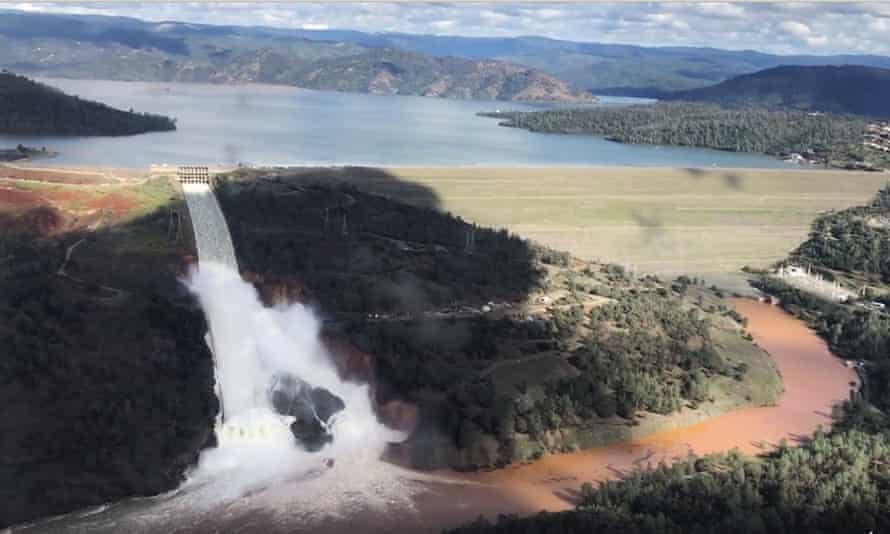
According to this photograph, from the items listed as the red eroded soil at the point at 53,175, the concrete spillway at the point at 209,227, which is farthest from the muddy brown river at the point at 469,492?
the red eroded soil at the point at 53,175

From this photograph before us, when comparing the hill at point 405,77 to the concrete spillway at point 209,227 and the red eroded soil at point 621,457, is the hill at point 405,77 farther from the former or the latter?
the red eroded soil at point 621,457

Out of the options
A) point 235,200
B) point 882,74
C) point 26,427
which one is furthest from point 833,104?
point 26,427

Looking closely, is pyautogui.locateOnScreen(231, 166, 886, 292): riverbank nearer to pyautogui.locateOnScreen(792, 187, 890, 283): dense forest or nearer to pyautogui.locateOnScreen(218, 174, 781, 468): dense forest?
pyautogui.locateOnScreen(792, 187, 890, 283): dense forest

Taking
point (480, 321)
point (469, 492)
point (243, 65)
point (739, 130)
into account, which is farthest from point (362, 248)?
point (243, 65)

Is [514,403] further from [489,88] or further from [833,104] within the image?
[489,88]

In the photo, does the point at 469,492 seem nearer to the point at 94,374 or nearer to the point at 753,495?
the point at 753,495

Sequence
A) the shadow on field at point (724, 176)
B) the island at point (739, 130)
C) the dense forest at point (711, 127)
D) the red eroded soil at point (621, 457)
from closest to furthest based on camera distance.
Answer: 1. the red eroded soil at point (621, 457)
2. the shadow on field at point (724, 176)
3. the island at point (739, 130)
4. the dense forest at point (711, 127)
